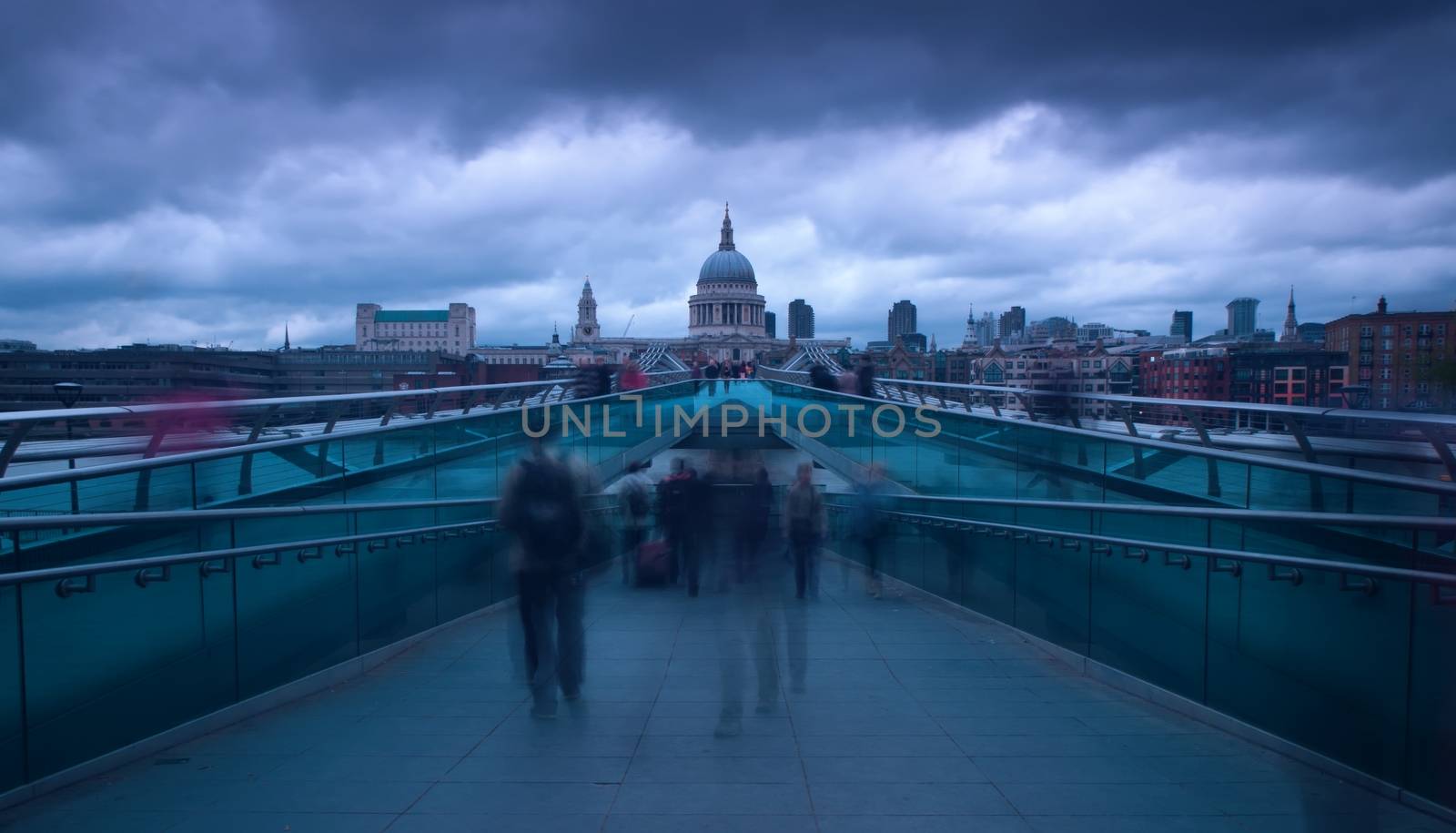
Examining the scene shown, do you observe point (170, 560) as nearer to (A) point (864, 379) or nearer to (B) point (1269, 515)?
(B) point (1269, 515)

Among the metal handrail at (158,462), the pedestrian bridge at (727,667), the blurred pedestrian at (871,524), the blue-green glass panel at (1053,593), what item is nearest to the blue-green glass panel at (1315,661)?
the pedestrian bridge at (727,667)

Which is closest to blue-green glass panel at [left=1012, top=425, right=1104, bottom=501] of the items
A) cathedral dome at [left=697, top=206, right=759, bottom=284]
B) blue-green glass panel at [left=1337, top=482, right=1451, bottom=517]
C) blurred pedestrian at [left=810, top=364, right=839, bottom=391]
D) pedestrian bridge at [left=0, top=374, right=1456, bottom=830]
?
pedestrian bridge at [left=0, top=374, right=1456, bottom=830]

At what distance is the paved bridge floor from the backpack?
3.06ft

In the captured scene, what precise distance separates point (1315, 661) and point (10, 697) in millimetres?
6147

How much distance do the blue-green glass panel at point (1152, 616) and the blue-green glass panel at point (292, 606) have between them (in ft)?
16.9

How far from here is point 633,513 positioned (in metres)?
9.55

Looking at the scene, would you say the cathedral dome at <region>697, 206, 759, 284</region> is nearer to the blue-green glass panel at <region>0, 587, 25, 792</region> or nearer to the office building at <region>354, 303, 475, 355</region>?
the office building at <region>354, 303, 475, 355</region>

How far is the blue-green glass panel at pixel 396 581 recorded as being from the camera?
7.07m

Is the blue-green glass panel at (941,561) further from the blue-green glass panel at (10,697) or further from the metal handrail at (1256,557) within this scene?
the blue-green glass panel at (10,697)

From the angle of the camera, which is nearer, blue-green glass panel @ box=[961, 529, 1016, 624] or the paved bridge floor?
the paved bridge floor

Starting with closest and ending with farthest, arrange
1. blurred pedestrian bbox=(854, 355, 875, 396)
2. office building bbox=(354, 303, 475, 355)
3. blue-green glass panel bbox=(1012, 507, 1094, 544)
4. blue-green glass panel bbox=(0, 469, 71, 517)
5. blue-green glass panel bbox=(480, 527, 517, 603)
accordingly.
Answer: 1. blue-green glass panel bbox=(0, 469, 71, 517)
2. blue-green glass panel bbox=(1012, 507, 1094, 544)
3. blue-green glass panel bbox=(480, 527, 517, 603)
4. blurred pedestrian bbox=(854, 355, 875, 396)
5. office building bbox=(354, 303, 475, 355)

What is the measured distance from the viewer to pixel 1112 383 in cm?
2331

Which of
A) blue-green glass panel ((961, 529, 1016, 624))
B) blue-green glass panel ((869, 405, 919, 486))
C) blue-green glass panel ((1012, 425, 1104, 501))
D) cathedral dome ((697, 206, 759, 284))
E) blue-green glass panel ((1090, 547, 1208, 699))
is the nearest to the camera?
blue-green glass panel ((1090, 547, 1208, 699))

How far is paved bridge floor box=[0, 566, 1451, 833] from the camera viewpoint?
4164 millimetres
